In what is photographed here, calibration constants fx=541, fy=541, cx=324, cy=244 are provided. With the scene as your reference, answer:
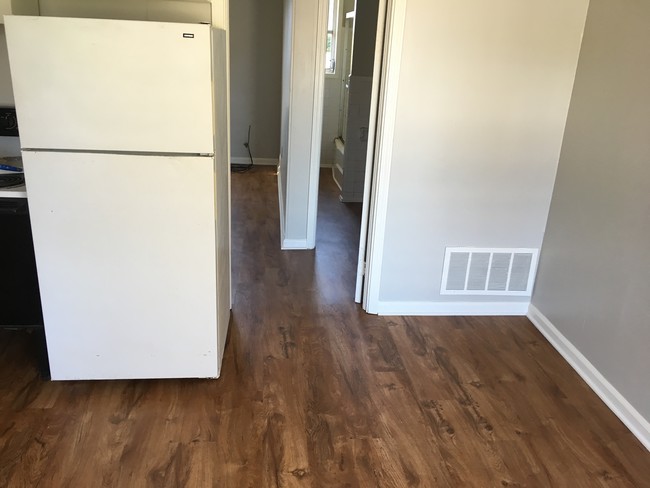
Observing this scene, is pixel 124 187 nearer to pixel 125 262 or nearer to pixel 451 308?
pixel 125 262

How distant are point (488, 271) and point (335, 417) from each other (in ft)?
4.33

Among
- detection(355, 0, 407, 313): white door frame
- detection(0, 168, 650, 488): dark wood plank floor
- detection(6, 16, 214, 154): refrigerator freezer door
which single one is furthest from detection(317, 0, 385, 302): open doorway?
detection(6, 16, 214, 154): refrigerator freezer door

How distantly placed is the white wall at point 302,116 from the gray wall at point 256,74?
2778mm

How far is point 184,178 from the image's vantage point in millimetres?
2006

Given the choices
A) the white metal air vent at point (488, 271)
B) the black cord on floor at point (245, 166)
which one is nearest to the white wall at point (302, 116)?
the white metal air vent at point (488, 271)

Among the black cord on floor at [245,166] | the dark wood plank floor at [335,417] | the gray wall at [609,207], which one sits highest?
the gray wall at [609,207]

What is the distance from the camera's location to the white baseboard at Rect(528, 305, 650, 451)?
7.09ft

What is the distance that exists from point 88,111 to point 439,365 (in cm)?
187

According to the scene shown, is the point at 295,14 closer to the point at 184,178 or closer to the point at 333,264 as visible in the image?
the point at 333,264

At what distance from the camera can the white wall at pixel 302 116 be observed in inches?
138

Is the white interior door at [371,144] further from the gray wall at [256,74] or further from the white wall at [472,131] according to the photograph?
the gray wall at [256,74]

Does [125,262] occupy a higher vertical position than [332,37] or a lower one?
lower

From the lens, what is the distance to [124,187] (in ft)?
6.53

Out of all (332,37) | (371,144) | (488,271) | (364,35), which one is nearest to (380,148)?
(371,144)
